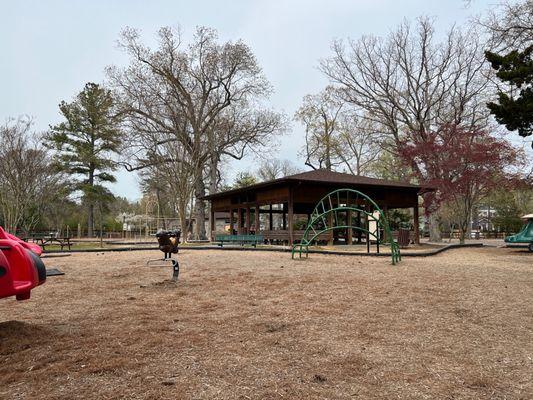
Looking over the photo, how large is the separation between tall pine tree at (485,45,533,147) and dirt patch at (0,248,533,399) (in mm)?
6696

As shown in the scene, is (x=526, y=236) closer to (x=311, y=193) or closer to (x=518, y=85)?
(x=518, y=85)

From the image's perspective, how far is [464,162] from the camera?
19.0 meters

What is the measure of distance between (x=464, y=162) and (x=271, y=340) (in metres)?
17.8

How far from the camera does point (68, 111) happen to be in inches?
1527

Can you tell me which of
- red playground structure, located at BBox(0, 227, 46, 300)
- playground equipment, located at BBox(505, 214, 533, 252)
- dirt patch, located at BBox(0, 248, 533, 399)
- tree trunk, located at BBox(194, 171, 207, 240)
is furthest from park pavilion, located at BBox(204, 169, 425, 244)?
red playground structure, located at BBox(0, 227, 46, 300)

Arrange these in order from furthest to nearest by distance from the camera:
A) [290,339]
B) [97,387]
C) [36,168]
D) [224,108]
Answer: [224,108], [36,168], [290,339], [97,387]

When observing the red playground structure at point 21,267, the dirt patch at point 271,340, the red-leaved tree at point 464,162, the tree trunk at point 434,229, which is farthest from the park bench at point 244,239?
the red playground structure at point 21,267

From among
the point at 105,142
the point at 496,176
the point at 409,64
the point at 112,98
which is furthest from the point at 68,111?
the point at 496,176

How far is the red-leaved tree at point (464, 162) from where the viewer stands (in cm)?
1855

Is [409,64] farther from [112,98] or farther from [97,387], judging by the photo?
[97,387]

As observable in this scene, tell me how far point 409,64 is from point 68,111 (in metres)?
29.6

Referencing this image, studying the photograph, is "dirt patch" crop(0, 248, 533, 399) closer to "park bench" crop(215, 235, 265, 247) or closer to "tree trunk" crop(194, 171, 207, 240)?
"park bench" crop(215, 235, 265, 247)

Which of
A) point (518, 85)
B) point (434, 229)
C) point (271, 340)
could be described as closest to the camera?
point (271, 340)

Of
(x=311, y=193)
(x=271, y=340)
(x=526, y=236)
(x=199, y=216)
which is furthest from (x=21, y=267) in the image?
(x=199, y=216)
